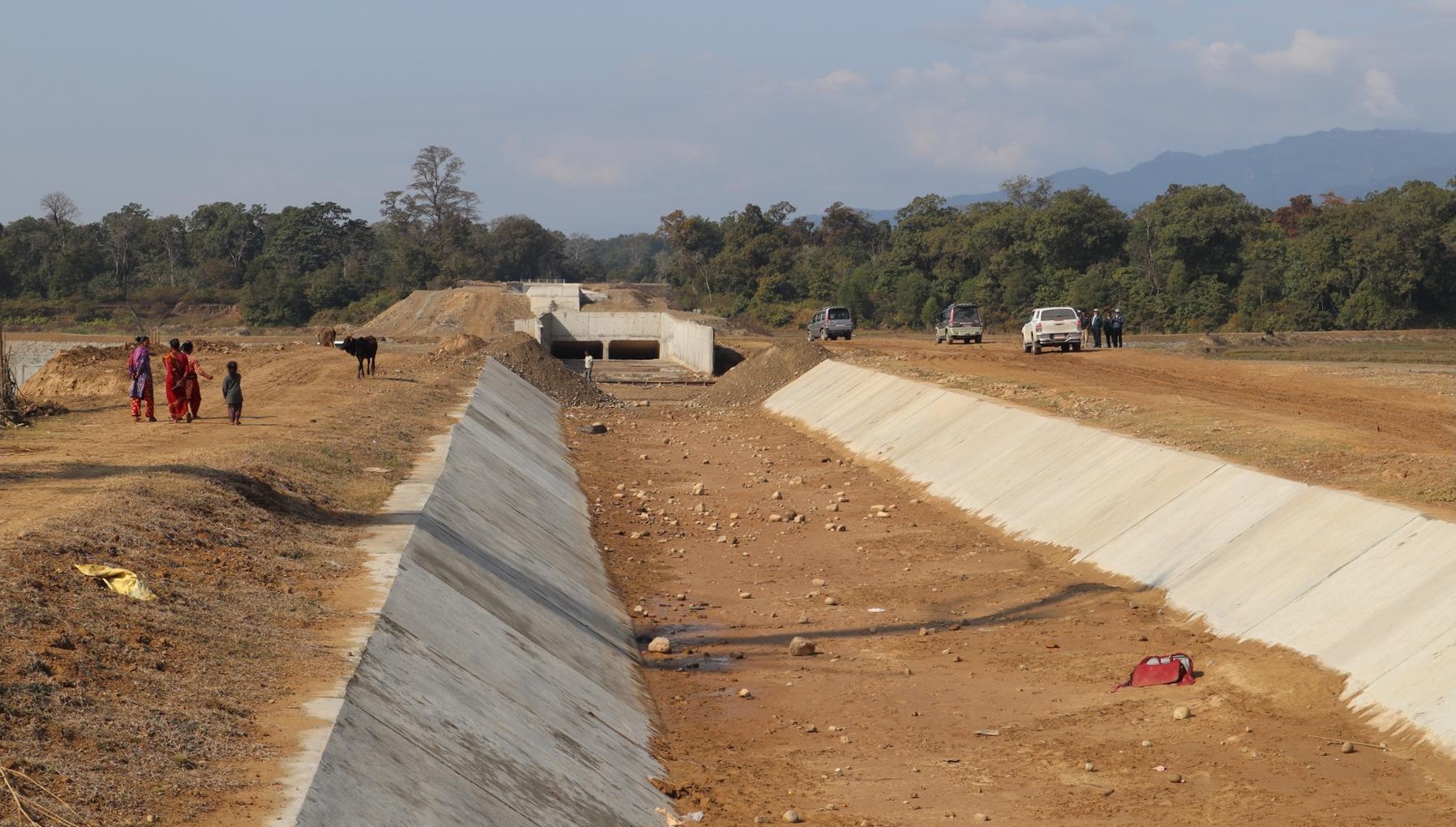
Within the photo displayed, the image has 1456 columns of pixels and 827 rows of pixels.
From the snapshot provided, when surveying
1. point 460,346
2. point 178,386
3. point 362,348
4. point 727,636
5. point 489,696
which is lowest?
point 727,636

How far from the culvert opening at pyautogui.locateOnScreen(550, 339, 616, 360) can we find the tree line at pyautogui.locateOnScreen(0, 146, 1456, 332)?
17.8m

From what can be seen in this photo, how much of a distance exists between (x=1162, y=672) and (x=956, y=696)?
1867mm

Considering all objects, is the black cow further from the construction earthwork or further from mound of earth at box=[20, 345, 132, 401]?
the construction earthwork

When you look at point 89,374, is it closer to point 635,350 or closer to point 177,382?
point 177,382

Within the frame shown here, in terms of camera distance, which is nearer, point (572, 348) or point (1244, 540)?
point (1244, 540)

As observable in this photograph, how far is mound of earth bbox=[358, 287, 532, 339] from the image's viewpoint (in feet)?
248

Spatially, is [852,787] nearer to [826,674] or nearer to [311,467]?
[826,674]

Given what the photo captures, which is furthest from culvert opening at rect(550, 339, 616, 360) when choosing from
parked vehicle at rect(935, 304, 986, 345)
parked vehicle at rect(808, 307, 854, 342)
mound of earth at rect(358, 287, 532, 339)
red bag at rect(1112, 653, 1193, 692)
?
red bag at rect(1112, 653, 1193, 692)

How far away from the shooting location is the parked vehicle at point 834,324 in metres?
56.7

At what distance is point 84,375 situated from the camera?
39.0m

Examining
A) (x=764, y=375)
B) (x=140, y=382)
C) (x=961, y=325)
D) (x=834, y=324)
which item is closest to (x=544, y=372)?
(x=764, y=375)

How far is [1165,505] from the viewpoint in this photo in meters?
17.2

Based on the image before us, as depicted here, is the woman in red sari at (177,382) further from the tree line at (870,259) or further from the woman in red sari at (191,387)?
the tree line at (870,259)

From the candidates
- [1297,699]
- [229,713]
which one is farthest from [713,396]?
[229,713]
